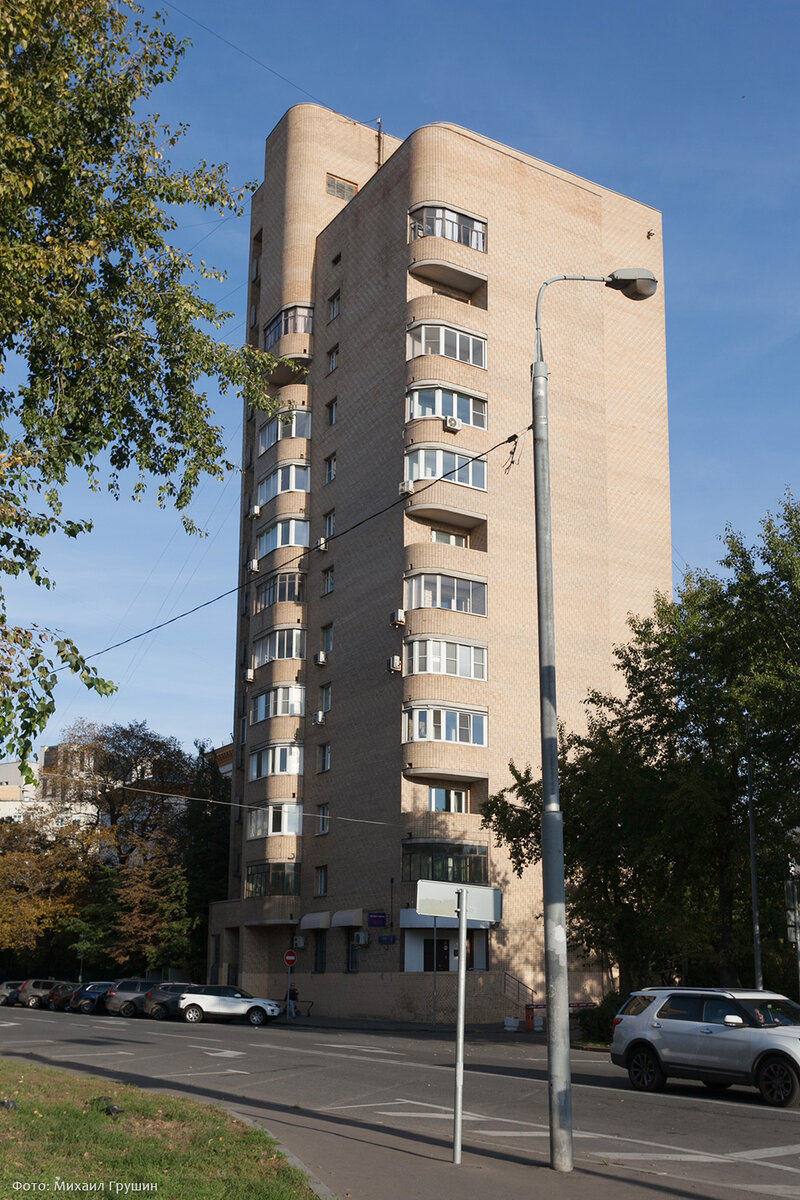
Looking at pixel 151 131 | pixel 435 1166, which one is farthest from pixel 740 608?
pixel 435 1166

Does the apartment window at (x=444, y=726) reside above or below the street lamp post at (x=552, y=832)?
above

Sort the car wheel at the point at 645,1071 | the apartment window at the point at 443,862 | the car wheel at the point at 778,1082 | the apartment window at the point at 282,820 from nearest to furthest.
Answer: the car wheel at the point at 778,1082 < the car wheel at the point at 645,1071 < the apartment window at the point at 443,862 < the apartment window at the point at 282,820

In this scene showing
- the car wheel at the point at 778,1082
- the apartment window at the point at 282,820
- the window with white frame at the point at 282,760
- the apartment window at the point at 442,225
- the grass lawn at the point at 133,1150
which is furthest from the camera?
the window with white frame at the point at 282,760

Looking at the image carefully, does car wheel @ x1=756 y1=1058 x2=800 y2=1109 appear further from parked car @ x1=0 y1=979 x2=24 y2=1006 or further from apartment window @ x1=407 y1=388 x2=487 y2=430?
parked car @ x1=0 y1=979 x2=24 y2=1006

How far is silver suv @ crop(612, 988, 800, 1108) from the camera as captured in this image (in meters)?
16.3

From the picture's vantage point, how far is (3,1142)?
388 inches

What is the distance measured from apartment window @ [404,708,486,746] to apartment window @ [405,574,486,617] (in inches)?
159

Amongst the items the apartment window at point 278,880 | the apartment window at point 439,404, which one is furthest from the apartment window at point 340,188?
the apartment window at point 278,880

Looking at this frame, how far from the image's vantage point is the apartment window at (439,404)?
47.8 m

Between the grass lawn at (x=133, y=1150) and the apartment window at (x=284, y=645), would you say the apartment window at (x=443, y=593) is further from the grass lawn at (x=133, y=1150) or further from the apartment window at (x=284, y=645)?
the grass lawn at (x=133, y=1150)

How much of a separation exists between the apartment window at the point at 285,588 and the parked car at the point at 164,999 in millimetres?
18176

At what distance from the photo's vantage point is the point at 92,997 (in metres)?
47.2

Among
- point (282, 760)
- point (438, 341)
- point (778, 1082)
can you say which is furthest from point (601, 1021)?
point (438, 341)

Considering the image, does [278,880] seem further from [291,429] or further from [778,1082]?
[778,1082]
